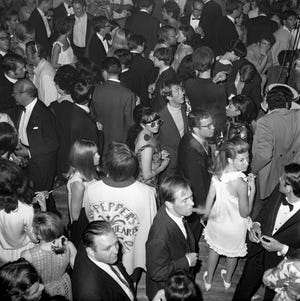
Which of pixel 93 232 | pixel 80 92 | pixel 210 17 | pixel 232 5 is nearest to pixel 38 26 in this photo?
pixel 210 17

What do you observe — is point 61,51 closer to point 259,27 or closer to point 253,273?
point 259,27

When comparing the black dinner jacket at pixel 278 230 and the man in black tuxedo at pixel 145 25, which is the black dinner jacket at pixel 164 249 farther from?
the man in black tuxedo at pixel 145 25

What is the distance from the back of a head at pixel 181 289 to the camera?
2.43m

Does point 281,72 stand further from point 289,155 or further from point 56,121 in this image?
point 56,121

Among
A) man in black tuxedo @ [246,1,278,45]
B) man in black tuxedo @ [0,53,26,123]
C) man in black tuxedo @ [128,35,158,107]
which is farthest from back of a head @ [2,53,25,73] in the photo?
man in black tuxedo @ [246,1,278,45]

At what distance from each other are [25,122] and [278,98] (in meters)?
2.48

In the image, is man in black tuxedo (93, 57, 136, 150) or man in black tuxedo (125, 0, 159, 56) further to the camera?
man in black tuxedo (125, 0, 159, 56)

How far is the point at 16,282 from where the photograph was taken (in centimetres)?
257

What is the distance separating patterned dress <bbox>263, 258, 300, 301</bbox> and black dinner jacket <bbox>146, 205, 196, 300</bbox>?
57cm

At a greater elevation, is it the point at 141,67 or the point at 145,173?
the point at 141,67

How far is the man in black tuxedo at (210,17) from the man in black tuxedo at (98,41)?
5.84 ft

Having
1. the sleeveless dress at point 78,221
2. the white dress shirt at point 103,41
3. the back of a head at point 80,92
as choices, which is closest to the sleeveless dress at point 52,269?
the sleeveless dress at point 78,221

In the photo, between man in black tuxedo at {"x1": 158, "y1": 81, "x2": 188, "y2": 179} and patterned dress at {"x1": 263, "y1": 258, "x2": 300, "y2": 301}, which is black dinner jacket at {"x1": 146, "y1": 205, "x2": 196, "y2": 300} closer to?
patterned dress at {"x1": 263, "y1": 258, "x2": 300, "y2": 301}

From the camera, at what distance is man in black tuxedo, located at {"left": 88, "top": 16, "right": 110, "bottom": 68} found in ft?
22.2
